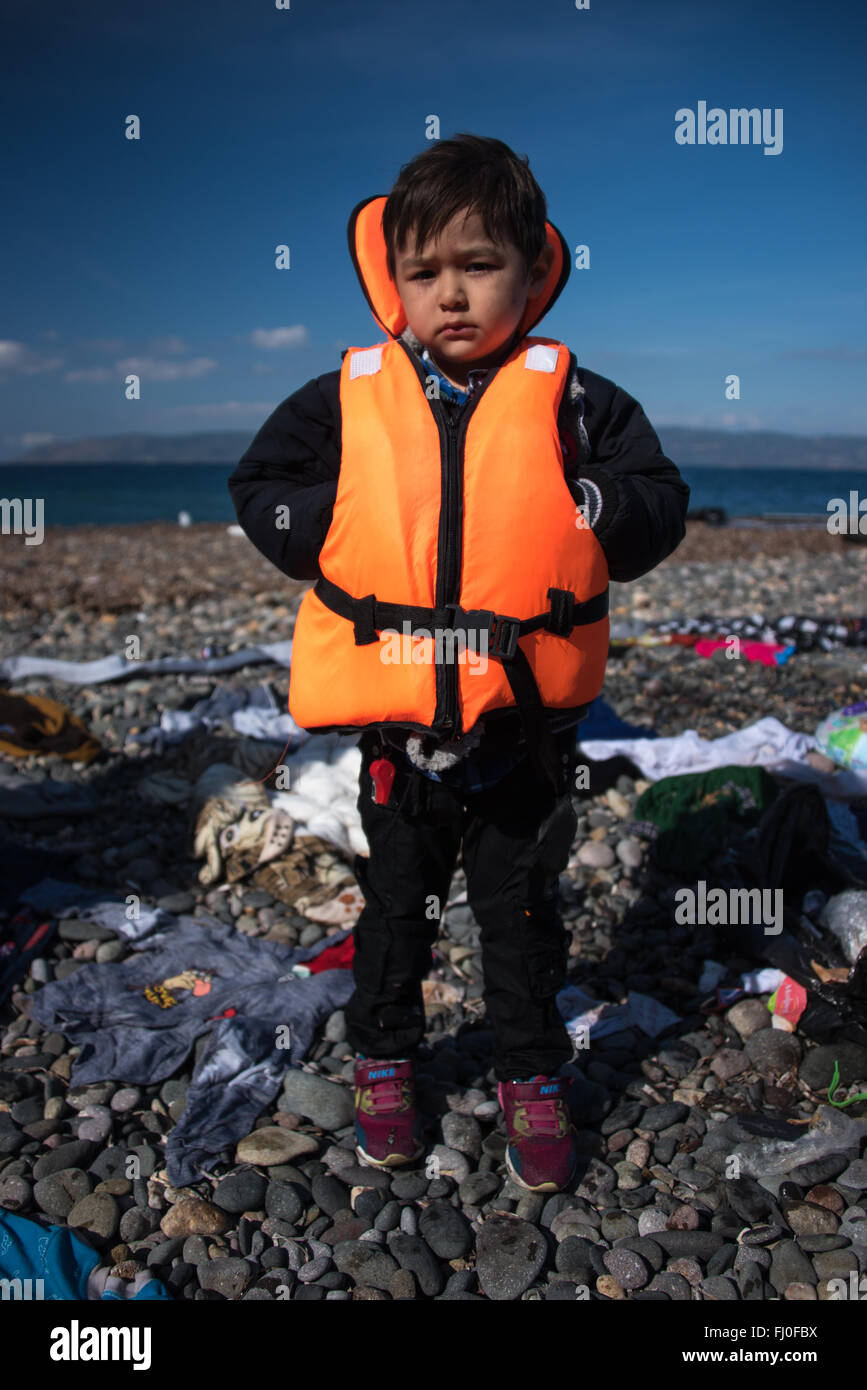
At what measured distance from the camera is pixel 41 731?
6.35 metres

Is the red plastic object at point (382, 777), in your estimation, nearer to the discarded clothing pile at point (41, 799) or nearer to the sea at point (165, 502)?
the discarded clothing pile at point (41, 799)

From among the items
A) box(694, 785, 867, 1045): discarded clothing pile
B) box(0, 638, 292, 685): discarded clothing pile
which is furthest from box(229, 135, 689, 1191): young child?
box(0, 638, 292, 685): discarded clothing pile

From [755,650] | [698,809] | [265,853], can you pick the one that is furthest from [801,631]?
[265,853]

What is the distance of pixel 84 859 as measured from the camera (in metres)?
4.86

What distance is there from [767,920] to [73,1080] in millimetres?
2855

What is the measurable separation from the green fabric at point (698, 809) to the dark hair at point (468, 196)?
3160 millimetres

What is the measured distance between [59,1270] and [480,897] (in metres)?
1.53

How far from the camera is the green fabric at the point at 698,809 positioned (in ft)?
15.5

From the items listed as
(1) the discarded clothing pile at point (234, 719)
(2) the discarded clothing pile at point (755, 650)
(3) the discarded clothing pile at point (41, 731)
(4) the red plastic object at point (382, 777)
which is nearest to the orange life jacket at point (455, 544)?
(4) the red plastic object at point (382, 777)

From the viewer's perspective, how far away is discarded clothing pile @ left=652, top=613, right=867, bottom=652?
9.36 metres

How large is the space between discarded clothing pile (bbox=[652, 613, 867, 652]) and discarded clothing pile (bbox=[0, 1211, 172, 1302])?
8.25 meters

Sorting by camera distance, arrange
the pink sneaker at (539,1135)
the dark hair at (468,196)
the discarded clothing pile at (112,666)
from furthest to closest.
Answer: the discarded clothing pile at (112,666), the pink sneaker at (539,1135), the dark hair at (468,196)
